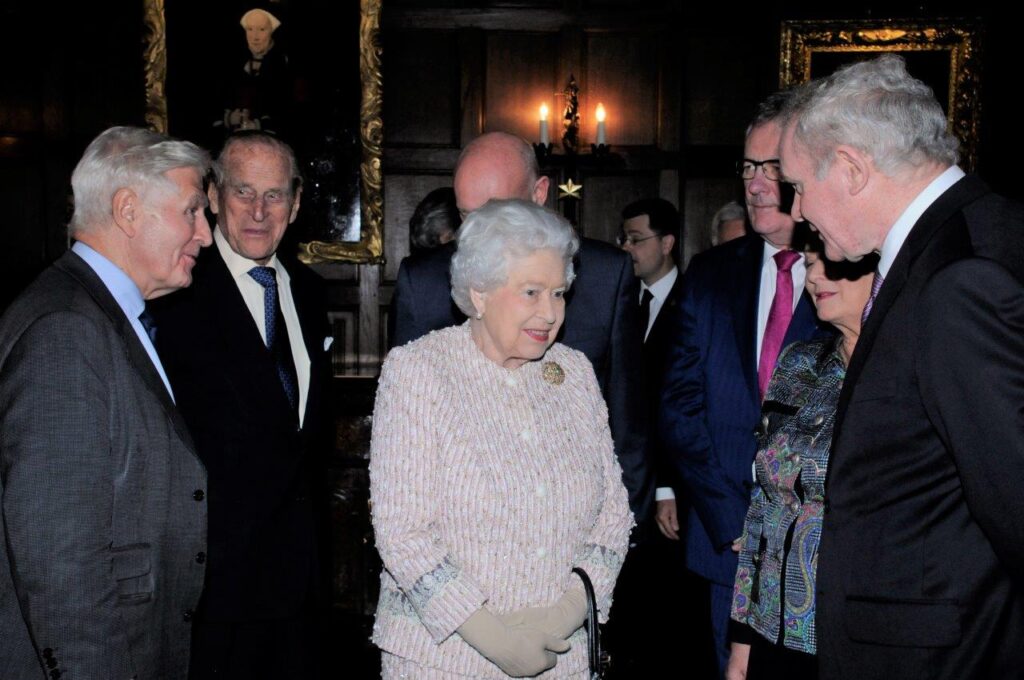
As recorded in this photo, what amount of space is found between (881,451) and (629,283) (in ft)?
3.87

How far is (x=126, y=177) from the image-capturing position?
2.05 m

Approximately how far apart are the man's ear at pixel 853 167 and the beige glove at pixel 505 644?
1.13 metres

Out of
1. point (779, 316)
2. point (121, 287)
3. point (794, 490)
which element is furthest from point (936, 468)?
point (121, 287)

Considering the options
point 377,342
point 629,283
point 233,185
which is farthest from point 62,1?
point 629,283

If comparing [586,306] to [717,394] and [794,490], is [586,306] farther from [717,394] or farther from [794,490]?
[794,490]

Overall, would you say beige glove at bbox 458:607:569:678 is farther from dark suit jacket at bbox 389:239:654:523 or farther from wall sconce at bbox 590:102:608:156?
wall sconce at bbox 590:102:608:156

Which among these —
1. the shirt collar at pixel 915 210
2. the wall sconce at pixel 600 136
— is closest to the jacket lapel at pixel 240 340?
the shirt collar at pixel 915 210

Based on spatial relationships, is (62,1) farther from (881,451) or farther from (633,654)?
(881,451)

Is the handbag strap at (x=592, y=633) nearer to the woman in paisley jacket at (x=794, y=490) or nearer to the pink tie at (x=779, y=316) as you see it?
the woman in paisley jacket at (x=794, y=490)

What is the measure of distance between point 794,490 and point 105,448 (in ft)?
4.80

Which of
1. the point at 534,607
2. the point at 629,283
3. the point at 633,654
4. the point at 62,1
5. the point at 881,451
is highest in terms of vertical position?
the point at 62,1

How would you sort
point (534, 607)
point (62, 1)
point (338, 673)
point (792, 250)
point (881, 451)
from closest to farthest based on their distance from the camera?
point (881, 451) < point (534, 607) < point (792, 250) < point (338, 673) < point (62, 1)

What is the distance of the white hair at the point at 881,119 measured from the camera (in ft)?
5.48

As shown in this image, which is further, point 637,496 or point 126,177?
point 637,496
